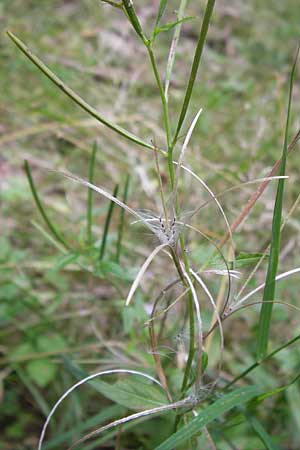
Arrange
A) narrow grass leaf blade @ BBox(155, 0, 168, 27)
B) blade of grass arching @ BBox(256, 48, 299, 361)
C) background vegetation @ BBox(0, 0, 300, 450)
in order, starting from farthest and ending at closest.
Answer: background vegetation @ BBox(0, 0, 300, 450)
blade of grass arching @ BBox(256, 48, 299, 361)
narrow grass leaf blade @ BBox(155, 0, 168, 27)

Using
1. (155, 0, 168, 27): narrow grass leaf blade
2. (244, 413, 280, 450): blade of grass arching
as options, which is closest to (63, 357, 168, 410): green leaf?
(244, 413, 280, 450): blade of grass arching

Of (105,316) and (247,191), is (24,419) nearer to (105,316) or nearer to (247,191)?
(105,316)

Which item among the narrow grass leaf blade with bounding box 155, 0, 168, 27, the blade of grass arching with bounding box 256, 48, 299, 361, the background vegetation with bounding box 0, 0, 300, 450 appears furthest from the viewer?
the background vegetation with bounding box 0, 0, 300, 450

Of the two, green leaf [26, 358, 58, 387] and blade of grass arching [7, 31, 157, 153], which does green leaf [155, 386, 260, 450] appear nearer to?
blade of grass arching [7, 31, 157, 153]

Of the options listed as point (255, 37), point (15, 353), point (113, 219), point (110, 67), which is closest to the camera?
point (15, 353)

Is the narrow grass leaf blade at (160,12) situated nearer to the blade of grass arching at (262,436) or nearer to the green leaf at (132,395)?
the green leaf at (132,395)

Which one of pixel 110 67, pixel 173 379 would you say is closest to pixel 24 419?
pixel 173 379

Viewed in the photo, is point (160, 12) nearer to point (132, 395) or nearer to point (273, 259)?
point (273, 259)
